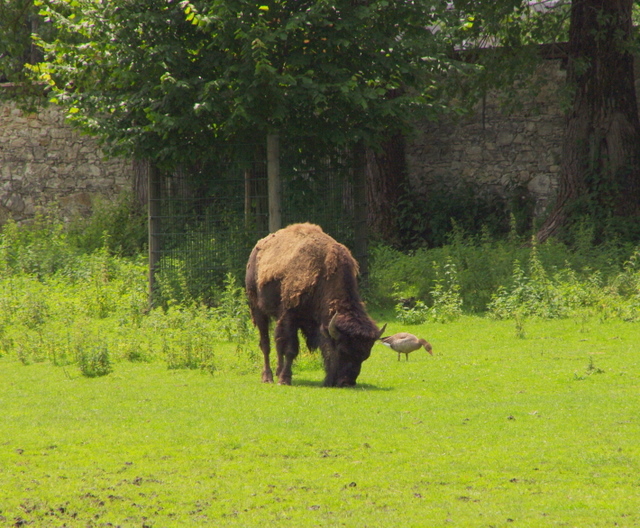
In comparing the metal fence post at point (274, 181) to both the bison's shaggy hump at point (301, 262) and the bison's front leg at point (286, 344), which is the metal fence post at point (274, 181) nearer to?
the bison's shaggy hump at point (301, 262)

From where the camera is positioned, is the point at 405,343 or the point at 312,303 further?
the point at 405,343

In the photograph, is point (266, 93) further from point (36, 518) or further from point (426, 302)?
point (36, 518)

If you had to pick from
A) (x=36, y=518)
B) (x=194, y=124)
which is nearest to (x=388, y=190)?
(x=194, y=124)

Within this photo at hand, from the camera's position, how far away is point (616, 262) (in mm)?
18000

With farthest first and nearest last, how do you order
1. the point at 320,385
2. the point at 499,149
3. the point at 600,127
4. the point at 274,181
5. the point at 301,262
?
the point at 499,149 < the point at 600,127 < the point at 274,181 < the point at 301,262 < the point at 320,385

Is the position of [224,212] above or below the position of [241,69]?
below

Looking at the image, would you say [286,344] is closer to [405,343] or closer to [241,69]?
[405,343]

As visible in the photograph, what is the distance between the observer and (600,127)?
2109cm

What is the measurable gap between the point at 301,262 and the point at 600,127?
12339 millimetres

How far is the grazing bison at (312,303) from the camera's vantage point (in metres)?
10.3

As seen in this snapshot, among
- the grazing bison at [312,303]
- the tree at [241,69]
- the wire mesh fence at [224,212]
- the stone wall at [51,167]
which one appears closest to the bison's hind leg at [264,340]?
the grazing bison at [312,303]

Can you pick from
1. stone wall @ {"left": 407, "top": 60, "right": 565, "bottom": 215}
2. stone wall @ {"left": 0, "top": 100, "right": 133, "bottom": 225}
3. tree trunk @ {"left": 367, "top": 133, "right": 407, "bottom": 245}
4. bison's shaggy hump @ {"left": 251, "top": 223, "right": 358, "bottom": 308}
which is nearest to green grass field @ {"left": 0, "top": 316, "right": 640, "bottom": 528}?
bison's shaggy hump @ {"left": 251, "top": 223, "right": 358, "bottom": 308}

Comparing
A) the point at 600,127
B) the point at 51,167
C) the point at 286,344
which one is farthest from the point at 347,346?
the point at 51,167

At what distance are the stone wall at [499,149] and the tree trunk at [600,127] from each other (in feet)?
5.96
